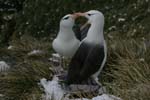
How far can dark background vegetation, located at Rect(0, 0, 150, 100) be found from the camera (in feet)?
21.7

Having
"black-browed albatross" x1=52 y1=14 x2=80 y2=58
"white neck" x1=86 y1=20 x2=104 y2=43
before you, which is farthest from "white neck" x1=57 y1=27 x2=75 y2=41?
"white neck" x1=86 y1=20 x2=104 y2=43

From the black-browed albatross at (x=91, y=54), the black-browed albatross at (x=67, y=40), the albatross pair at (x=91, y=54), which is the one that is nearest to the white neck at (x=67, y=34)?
the black-browed albatross at (x=67, y=40)

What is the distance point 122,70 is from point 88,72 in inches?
24.6

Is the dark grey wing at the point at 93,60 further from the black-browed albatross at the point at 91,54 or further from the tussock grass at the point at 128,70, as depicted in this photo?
the tussock grass at the point at 128,70

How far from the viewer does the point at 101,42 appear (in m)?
6.25

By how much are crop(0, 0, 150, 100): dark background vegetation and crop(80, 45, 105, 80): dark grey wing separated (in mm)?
320

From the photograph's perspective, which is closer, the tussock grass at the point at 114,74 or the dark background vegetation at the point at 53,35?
the tussock grass at the point at 114,74

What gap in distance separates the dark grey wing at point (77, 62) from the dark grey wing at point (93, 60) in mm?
66

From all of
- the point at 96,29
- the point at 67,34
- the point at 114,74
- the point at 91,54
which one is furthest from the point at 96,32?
the point at 114,74

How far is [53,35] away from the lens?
13680 mm

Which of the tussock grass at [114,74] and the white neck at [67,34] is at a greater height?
the white neck at [67,34]

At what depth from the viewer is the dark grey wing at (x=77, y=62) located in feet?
20.7

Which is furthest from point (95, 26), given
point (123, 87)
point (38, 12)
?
point (38, 12)

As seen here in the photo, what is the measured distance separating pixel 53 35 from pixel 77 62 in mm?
7347
